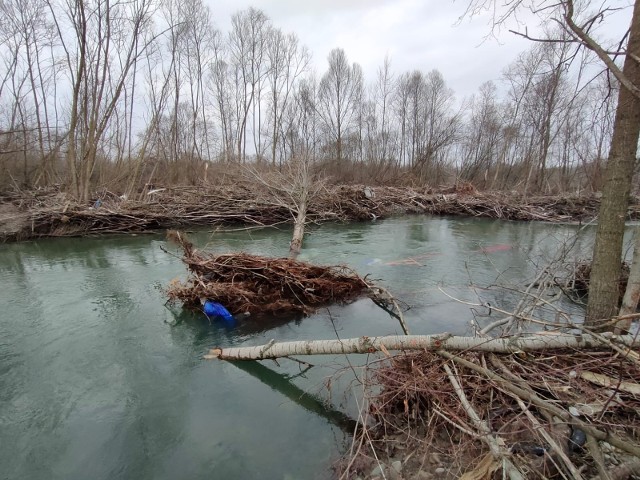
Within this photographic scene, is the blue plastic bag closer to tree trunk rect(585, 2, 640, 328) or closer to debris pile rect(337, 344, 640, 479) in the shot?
debris pile rect(337, 344, 640, 479)

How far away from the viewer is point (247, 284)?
6.14 metres

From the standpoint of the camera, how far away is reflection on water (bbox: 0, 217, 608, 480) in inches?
128

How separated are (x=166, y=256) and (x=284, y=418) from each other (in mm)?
7737

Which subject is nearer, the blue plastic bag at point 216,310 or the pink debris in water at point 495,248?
the blue plastic bag at point 216,310

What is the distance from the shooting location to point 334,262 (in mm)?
9539

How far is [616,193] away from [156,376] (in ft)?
17.4

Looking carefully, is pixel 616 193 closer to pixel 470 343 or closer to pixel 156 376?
pixel 470 343

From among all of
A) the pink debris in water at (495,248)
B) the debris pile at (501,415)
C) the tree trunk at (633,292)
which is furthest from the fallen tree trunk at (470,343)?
the pink debris in water at (495,248)

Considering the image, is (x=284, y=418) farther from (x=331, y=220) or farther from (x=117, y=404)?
(x=331, y=220)

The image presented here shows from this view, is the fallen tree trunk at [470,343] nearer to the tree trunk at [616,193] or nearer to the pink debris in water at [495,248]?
the tree trunk at [616,193]

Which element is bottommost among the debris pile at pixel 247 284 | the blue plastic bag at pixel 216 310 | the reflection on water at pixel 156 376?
the reflection on water at pixel 156 376

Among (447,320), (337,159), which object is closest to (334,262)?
(447,320)

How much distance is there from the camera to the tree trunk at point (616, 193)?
3.38m

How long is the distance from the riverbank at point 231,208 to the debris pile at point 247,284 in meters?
8.79
